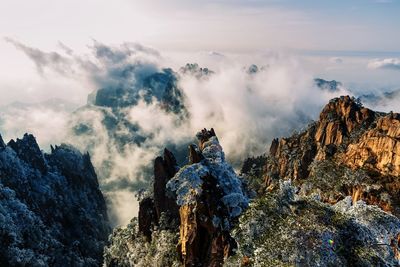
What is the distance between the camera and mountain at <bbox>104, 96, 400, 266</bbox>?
143 feet

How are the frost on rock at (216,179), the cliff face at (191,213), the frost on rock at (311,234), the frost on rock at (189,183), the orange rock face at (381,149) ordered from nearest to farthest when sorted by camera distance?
the frost on rock at (311,234)
the cliff face at (191,213)
the frost on rock at (189,183)
the frost on rock at (216,179)
the orange rock face at (381,149)

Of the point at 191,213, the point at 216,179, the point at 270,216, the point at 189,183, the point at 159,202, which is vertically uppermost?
the point at 270,216

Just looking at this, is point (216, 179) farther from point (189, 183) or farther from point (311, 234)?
point (311, 234)

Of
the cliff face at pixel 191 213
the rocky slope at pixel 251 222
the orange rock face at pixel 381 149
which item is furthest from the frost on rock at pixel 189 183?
the orange rock face at pixel 381 149

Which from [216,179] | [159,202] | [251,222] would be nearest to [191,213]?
[216,179]

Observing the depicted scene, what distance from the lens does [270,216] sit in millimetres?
47562

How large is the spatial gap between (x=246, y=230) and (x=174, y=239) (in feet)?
210

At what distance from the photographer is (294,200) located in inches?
2025

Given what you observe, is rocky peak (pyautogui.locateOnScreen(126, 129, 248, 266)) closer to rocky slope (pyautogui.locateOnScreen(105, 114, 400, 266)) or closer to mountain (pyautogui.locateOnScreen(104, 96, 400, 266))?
rocky slope (pyautogui.locateOnScreen(105, 114, 400, 266))

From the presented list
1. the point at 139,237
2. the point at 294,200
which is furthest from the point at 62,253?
the point at 294,200

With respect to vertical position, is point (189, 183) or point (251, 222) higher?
point (251, 222)

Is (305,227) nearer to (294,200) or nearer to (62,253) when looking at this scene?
(294,200)

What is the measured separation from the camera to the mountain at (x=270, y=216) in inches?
1715

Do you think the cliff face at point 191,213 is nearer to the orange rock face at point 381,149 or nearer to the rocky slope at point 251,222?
the rocky slope at point 251,222
